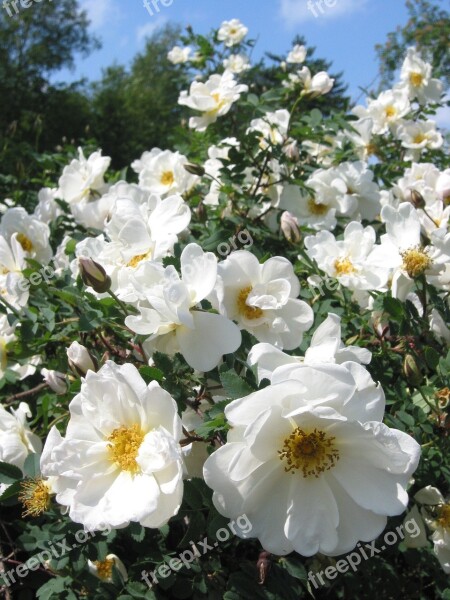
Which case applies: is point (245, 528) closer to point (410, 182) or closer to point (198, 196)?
point (198, 196)

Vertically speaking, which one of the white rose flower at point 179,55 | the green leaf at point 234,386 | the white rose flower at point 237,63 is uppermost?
the white rose flower at point 179,55

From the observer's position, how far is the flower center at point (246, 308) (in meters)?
1.36

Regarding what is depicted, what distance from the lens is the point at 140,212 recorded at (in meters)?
1.50

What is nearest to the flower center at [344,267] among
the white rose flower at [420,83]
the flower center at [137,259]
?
the flower center at [137,259]

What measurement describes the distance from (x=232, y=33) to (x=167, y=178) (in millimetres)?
1595

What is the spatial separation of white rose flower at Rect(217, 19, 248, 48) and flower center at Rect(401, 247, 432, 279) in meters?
2.49

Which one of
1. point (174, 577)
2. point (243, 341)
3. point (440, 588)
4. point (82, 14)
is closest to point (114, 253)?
point (243, 341)

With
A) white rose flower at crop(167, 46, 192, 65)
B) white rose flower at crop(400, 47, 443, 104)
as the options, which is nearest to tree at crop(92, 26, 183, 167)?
white rose flower at crop(167, 46, 192, 65)

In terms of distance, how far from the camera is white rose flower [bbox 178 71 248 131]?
246 centimetres

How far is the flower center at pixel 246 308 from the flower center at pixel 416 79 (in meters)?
2.38

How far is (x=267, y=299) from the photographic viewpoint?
4.34 ft

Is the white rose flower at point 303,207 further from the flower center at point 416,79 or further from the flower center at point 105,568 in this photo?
the flower center at point 105,568

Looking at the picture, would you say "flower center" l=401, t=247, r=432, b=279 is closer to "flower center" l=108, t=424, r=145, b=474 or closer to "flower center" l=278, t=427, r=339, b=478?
"flower center" l=278, t=427, r=339, b=478

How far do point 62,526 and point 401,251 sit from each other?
1152 mm
